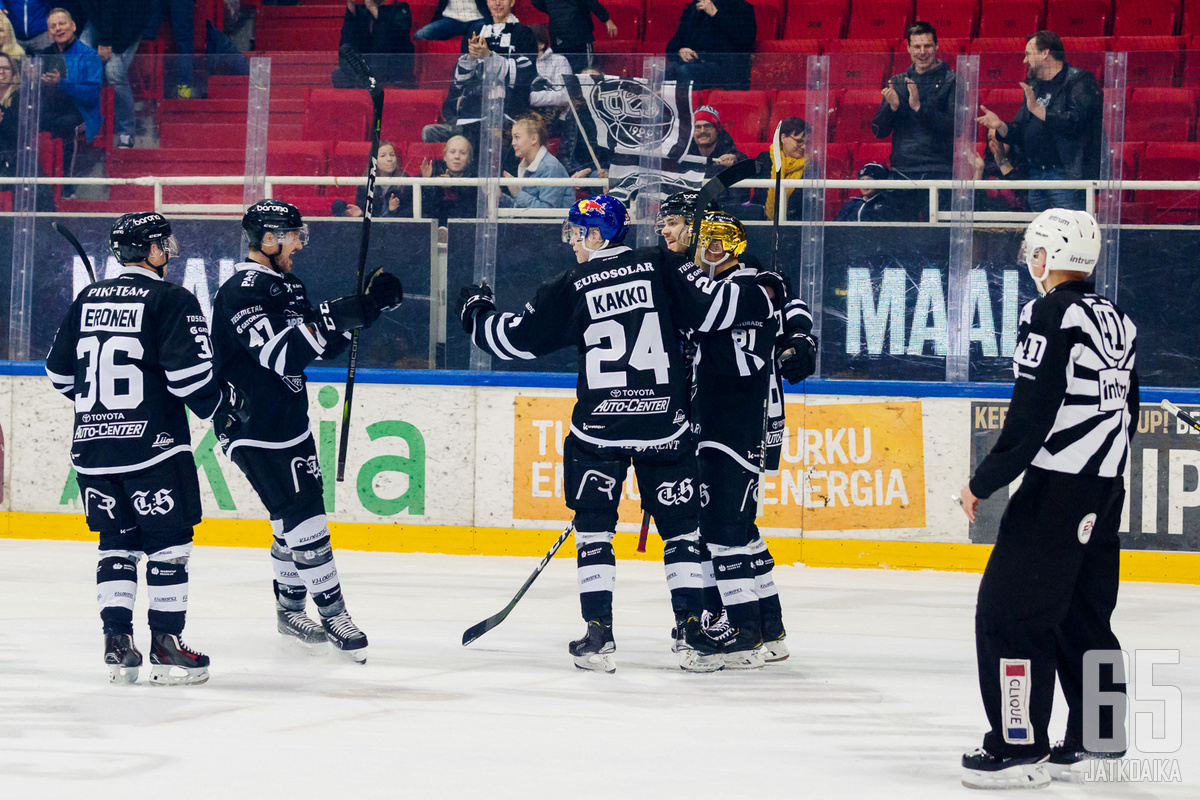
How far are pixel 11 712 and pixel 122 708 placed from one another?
0.30 metres

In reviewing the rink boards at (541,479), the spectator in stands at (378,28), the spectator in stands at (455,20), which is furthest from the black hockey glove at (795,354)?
the spectator in stands at (455,20)

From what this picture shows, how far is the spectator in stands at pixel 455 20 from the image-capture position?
11.0 meters

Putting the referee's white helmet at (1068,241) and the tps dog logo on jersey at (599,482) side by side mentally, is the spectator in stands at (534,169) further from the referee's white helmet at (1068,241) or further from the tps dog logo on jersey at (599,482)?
the referee's white helmet at (1068,241)

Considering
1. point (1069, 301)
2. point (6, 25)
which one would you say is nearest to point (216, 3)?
point (6, 25)

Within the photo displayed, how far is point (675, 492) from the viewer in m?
4.96

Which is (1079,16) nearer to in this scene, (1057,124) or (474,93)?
(1057,124)

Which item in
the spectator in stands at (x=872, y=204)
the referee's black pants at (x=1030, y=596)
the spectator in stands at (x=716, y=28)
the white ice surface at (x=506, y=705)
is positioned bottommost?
the white ice surface at (x=506, y=705)

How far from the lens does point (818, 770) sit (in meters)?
3.65

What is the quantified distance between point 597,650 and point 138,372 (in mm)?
1755

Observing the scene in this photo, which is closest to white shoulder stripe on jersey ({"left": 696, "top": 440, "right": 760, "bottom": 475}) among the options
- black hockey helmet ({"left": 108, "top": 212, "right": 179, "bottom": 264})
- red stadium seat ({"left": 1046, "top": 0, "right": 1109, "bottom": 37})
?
black hockey helmet ({"left": 108, "top": 212, "right": 179, "bottom": 264})

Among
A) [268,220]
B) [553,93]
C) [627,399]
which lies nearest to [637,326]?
[627,399]

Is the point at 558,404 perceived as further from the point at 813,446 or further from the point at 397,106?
the point at 397,106

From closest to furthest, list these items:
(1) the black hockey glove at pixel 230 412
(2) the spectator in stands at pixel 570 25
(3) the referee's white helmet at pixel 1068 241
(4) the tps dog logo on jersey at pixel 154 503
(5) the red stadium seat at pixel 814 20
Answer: (3) the referee's white helmet at pixel 1068 241 < (4) the tps dog logo on jersey at pixel 154 503 < (1) the black hockey glove at pixel 230 412 < (2) the spectator in stands at pixel 570 25 < (5) the red stadium seat at pixel 814 20

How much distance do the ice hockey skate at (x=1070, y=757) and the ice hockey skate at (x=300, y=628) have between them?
265 cm
